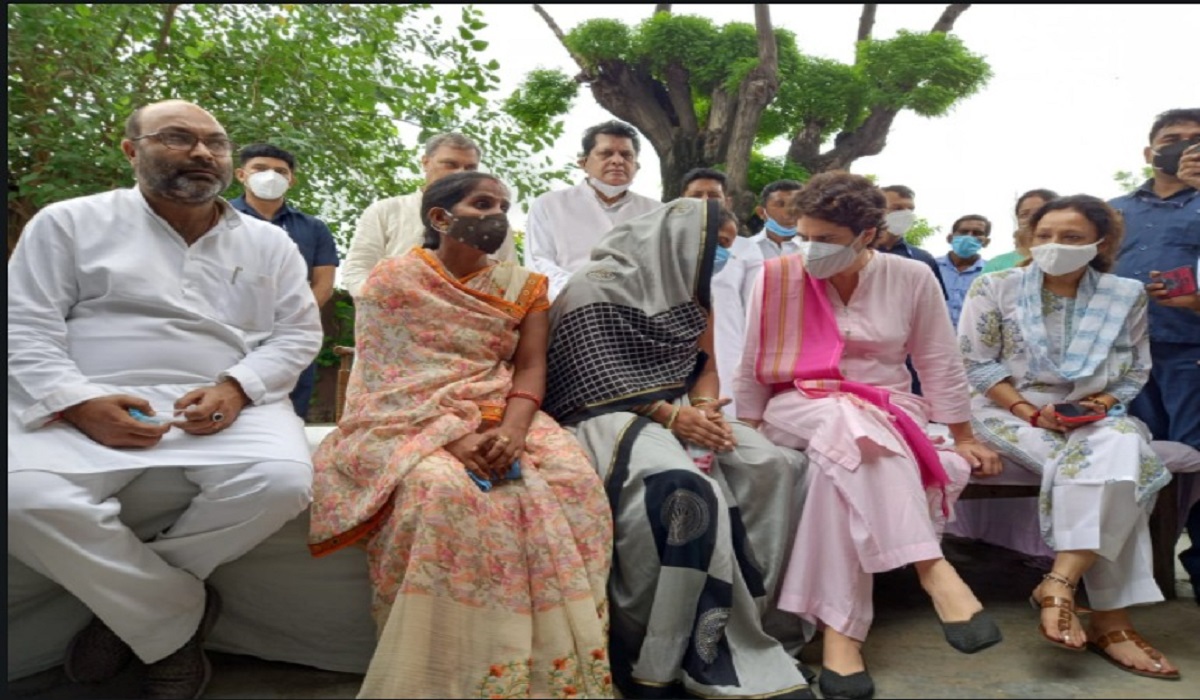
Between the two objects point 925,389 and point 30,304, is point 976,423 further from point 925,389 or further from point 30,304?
point 30,304

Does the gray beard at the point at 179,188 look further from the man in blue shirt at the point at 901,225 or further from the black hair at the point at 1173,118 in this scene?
the black hair at the point at 1173,118

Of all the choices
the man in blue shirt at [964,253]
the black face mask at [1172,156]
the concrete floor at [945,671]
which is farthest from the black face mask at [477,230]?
the man in blue shirt at [964,253]

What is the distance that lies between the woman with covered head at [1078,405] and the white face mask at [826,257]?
78cm

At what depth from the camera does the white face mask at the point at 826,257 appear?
3.10 m

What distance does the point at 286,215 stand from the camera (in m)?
4.52

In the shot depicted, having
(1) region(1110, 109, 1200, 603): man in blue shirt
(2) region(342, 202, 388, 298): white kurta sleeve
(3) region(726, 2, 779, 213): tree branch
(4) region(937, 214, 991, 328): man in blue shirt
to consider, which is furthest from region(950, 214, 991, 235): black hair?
(3) region(726, 2, 779, 213): tree branch

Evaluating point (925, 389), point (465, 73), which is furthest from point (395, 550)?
point (465, 73)

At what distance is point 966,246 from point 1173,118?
1.99m

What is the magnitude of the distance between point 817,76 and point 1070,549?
507 inches

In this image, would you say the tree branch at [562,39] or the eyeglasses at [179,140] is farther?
the tree branch at [562,39]

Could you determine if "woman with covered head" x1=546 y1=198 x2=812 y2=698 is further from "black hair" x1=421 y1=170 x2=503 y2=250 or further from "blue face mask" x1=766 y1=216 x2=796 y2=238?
"blue face mask" x1=766 y1=216 x2=796 y2=238

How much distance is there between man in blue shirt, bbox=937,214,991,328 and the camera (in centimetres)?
580

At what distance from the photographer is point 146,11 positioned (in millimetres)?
6156

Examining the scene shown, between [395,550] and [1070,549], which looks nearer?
[395,550]
